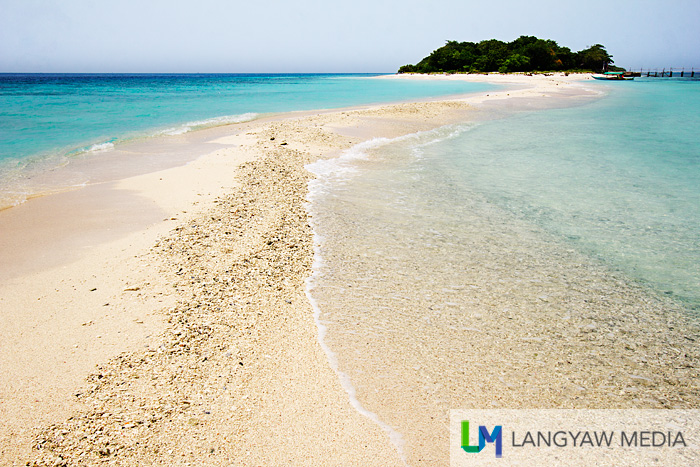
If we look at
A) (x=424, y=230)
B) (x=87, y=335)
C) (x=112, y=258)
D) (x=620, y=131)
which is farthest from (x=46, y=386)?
(x=620, y=131)

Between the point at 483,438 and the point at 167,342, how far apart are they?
8.90ft

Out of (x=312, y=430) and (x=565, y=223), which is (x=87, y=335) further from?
(x=565, y=223)

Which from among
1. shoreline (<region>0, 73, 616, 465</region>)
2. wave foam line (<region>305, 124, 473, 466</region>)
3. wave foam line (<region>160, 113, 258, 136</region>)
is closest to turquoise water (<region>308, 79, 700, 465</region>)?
wave foam line (<region>305, 124, 473, 466</region>)

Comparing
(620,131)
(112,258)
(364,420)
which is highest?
(620,131)

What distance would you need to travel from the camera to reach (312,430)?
A: 285 centimetres

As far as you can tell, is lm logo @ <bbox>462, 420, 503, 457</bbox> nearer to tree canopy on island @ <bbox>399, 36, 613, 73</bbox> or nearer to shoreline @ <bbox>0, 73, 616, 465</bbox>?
shoreline @ <bbox>0, 73, 616, 465</bbox>

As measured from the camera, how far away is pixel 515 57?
99000 mm

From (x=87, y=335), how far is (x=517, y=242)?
543 cm

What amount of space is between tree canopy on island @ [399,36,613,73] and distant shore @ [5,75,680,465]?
107858 mm

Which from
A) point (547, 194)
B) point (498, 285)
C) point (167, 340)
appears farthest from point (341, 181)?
point (167, 340)

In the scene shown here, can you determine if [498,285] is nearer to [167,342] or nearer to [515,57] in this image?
[167,342]

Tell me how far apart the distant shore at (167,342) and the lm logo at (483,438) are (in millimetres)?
470

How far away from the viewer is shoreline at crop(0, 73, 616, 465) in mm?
2740

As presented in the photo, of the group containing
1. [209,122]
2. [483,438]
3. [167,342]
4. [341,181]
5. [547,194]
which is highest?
[209,122]
